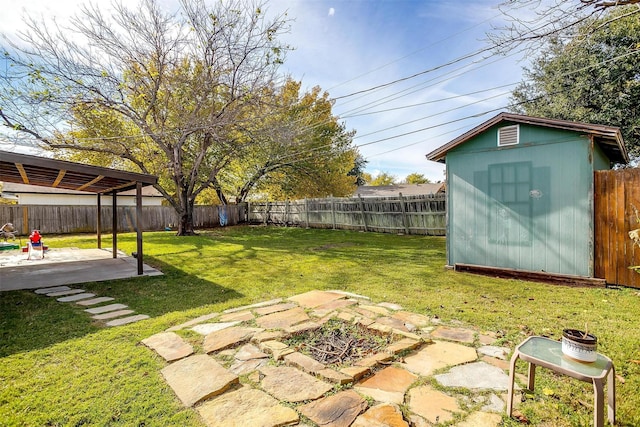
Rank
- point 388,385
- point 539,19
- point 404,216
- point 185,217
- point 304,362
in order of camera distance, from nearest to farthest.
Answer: point 388,385, point 304,362, point 539,19, point 404,216, point 185,217

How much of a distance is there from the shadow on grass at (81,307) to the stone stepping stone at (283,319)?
1.10 metres

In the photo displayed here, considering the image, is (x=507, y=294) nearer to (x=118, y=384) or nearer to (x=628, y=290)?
(x=628, y=290)

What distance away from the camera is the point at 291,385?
210cm

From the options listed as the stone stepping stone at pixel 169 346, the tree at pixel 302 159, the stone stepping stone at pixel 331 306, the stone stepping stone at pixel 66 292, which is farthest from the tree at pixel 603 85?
the stone stepping stone at pixel 66 292

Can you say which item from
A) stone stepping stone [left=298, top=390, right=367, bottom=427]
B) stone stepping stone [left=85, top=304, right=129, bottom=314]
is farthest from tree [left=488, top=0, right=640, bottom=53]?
stone stepping stone [left=85, top=304, right=129, bottom=314]

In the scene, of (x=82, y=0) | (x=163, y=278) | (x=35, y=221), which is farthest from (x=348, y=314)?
(x=35, y=221)

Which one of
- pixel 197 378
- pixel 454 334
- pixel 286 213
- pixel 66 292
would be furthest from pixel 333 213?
pixel 197 378

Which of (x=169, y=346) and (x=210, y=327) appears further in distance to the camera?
(x=210, y=327)

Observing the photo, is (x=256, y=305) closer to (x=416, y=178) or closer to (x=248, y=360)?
(x=248, y=360)

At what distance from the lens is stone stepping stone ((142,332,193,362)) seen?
2.56 m

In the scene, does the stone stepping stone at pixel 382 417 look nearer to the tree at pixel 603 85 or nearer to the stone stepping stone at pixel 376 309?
the stone stepping stone at pixel 376 309

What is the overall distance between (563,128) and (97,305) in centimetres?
689

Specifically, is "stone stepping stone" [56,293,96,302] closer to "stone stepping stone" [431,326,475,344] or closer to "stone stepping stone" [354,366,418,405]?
"stone stepping stone" [354,366,418,405]

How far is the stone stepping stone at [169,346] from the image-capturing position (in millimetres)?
2559
